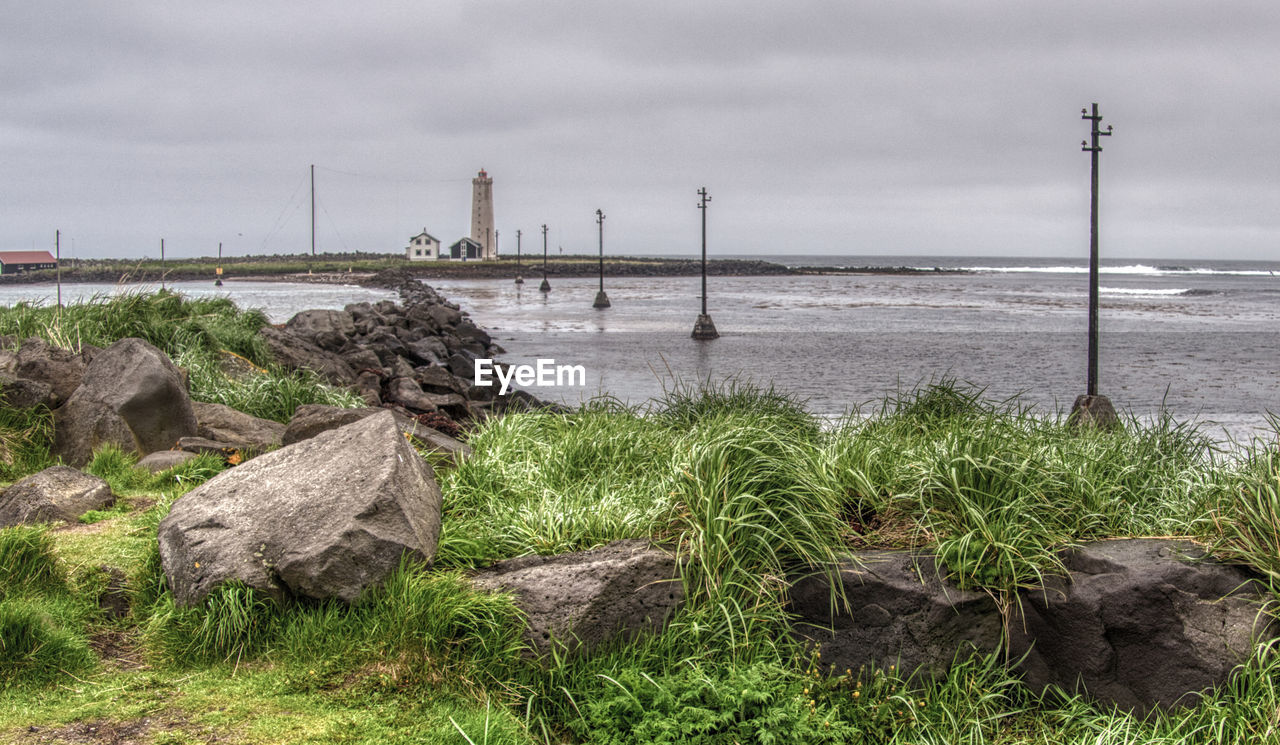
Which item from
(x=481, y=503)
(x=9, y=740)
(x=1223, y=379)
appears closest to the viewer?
(x=9, y=740)

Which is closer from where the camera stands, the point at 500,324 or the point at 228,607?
the point at 228,607

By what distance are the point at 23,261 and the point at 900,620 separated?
10641cm

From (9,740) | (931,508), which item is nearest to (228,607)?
(9,740)

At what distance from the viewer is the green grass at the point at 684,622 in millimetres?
4391

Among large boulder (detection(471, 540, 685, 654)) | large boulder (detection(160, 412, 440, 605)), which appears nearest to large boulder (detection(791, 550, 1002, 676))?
large boulder (detection(471, 540, 685, 654))

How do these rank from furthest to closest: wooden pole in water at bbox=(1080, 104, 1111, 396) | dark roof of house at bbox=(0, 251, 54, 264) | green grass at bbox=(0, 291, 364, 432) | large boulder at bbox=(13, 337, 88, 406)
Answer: dark roof of house at bbox=(0, 251, 54, 264), wooden pole in water at bbox=(1080, 104, 1111, 396), green grass at bbox=(0, 291, 364, 432), large boulder at bbox=(13, 337, 88, 406)

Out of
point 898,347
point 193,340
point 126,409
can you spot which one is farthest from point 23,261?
point 126,409

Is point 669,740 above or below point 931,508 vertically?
below

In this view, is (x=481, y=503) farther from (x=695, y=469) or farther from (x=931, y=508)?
(x=931, y=508)

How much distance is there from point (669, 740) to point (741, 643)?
28.8 inches

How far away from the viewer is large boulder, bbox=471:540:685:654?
4.82m

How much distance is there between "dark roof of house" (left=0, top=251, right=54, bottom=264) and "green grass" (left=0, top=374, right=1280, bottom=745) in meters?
102

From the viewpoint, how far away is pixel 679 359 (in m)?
31.7

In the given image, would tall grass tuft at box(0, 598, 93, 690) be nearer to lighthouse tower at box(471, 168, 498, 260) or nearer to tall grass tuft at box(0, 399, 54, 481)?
tall grass tuft at box(0, 399, 54, 481)
